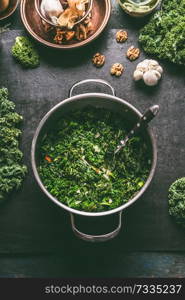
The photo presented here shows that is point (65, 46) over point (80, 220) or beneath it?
over

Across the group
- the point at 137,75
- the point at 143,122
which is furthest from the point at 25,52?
the point at 143,122

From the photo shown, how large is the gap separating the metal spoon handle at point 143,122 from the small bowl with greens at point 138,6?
0.73m

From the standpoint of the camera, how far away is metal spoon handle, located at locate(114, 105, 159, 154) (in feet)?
6.76

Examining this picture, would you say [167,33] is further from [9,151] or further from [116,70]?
[9,151]

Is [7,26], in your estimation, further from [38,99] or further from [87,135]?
[87,135]

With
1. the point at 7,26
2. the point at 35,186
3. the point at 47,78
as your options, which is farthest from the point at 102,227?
the point at 7,26

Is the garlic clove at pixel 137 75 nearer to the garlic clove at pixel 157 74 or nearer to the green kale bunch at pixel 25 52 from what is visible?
the garlic clove at pixel 157 74

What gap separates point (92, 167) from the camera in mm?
2453

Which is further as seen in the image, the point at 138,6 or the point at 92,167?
the point at 138,6

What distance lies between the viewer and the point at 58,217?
2631mm

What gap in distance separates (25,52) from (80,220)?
1.07 meters

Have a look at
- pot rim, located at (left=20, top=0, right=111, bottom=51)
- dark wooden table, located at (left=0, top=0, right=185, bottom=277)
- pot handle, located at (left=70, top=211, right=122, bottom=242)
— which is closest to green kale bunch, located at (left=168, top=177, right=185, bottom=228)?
dark wooden table, located at (left=0, top=0, right=185, bottom=277)

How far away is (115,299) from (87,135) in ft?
3.46

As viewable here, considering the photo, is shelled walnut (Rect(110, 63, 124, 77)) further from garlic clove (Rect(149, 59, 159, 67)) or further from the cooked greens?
the cooked greens
